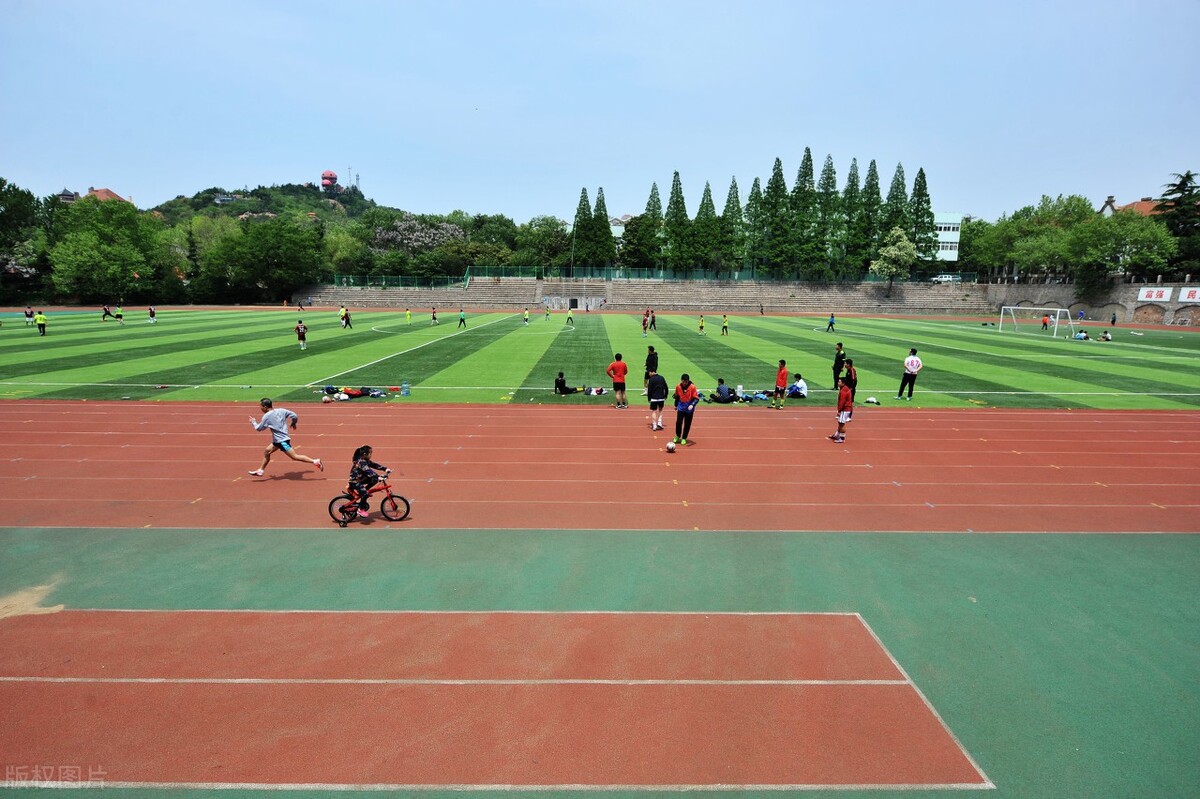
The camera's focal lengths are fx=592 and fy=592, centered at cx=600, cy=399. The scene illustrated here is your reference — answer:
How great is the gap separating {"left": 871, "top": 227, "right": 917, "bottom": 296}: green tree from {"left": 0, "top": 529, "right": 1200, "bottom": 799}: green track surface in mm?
83755

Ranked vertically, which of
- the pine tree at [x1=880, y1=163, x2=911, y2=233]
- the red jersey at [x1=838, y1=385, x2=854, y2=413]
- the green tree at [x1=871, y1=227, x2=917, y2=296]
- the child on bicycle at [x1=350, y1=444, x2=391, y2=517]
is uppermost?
the pine tree at [x1=880, y1=163, x2=911, y2=233]

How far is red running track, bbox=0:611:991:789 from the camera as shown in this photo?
5.04 m

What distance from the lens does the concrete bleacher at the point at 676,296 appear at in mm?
78188

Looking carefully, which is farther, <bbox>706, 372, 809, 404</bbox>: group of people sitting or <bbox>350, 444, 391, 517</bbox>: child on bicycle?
<bbox>706, 372, 809, 404</bbox>: group of people sitting

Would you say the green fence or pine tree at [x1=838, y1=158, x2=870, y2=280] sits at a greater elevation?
pine tree at [x1=838, y1=158, x2=870, y2=280]

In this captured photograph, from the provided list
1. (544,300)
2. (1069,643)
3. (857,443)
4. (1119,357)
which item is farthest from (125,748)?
(544,300)

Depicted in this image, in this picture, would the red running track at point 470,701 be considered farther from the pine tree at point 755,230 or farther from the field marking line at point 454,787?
the pine tree at point 755,230

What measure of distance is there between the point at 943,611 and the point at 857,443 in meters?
8.34

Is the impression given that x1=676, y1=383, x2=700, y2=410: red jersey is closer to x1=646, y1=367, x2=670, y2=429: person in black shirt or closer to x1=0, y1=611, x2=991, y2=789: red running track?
x1=646, y1=367, x2=670, y2=429: person in black shirt

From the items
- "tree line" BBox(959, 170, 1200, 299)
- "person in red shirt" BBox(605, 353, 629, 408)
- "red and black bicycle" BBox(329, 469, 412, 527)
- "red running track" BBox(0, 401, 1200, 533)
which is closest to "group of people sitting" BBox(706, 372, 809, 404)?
"red running track" BBox(0, 401, 1200, 533)

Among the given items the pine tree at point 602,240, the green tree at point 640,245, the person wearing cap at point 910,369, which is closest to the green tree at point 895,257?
the green tree at point 640,245

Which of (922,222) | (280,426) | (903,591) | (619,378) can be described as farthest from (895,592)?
(922,222)

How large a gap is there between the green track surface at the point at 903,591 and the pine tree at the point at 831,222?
3399 inches

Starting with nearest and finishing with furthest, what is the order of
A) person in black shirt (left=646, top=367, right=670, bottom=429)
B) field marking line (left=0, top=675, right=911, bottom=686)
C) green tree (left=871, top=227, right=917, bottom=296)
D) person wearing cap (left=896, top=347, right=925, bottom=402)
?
field marking line (left=0, top=675, right=911, bottom=686)
person in black shirt (left=646, top=367, right=670, bottom=429)
person wearing cap (left=896, top=347, right=925, bottom=402)
green tree (left=871, top=227, right=917, bottom=296)
